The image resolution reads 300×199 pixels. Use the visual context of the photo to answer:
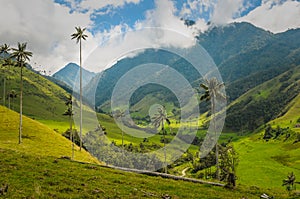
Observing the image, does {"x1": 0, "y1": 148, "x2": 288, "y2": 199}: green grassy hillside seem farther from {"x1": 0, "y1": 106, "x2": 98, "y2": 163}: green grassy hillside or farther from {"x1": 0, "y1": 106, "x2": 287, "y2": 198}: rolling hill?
{"x1": 0, "y1": 106, "x2": 98, "y2": 163}: green grassy hillside

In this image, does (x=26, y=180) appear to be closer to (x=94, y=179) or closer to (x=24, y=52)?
(x=94, y=179)

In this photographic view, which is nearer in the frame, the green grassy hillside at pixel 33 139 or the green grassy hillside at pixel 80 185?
the green grassy hillside at pixel 80 185

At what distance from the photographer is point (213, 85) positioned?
7138cm

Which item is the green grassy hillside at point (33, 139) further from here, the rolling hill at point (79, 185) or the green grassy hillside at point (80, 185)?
the green grassy hillside at point (80, 185)

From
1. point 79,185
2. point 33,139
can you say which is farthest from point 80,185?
point 33,139

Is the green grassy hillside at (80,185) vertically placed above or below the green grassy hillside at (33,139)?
below

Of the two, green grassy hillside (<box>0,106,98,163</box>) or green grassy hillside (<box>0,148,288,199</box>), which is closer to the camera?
green grassy hillside (<box>0,148,288,199</box>)

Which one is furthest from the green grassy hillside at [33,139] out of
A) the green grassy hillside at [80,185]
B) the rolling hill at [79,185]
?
the green grassy hillside at [80,185]

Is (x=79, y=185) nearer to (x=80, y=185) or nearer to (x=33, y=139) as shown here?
(x=80, y=185)

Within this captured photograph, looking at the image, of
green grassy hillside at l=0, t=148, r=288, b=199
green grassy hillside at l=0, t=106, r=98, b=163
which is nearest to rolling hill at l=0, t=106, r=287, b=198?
green grassy hillside at l=0, t=148, r=288, b=199

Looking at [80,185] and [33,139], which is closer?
[80,185]

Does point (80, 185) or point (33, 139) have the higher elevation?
point (33, 139)

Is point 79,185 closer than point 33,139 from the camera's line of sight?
Yes

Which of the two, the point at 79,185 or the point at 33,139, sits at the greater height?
the point at 33,139
